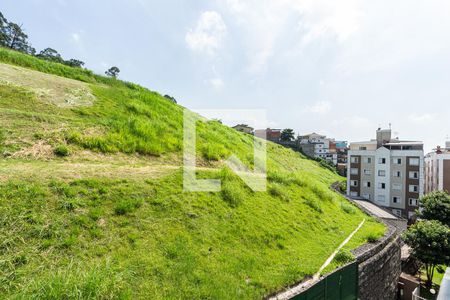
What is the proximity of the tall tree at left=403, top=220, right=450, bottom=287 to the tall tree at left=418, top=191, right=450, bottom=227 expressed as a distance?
26.2 ft

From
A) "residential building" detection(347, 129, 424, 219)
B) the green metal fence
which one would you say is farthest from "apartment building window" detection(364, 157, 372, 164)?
the green metal fence

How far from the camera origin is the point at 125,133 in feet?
29.4

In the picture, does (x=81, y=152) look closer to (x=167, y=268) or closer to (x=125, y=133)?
(x=125, y=133)

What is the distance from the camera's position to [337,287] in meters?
6.00

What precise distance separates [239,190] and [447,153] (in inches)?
1325

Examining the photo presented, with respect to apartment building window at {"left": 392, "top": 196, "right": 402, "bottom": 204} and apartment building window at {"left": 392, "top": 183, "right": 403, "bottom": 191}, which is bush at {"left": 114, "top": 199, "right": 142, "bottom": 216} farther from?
apartment building window at {"left": 392, "top": 196, "right": 402, "bottom": 204}

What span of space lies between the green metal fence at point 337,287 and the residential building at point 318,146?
48.8m

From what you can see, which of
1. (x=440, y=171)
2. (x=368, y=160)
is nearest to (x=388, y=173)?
(x=368, y=160)

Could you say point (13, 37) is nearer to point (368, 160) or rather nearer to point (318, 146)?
point (368, 160)

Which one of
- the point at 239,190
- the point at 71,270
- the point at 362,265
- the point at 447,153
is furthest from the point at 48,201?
the point at 447,153

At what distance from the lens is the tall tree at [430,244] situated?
40.1 feet

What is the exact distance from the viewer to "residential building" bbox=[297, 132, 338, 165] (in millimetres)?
54434

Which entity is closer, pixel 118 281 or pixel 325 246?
pixel 118 281

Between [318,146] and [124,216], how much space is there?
66.3 meters
